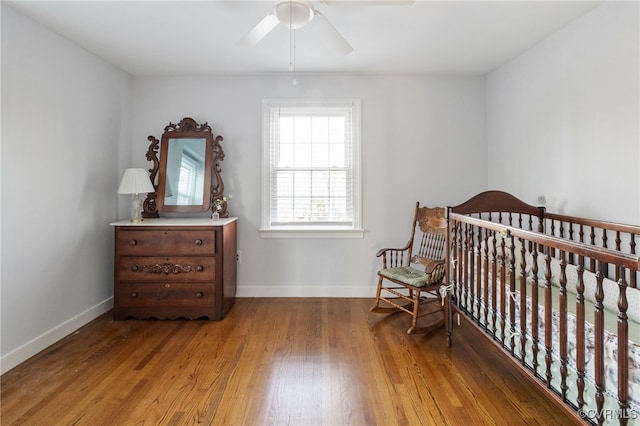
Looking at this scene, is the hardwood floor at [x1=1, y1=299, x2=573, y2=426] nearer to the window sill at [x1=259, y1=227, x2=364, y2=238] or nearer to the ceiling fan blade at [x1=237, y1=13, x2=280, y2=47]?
the window sill at [x1=259, y1=227, x2=364, y2=238]

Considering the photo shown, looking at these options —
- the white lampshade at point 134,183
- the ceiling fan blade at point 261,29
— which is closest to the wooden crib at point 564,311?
the ceiling fan blade at point 261,29

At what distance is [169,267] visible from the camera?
114 inches

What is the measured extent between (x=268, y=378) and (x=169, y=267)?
1438 mm

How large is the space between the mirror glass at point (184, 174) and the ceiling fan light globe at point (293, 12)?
1.95m

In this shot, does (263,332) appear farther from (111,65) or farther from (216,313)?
(111,65)

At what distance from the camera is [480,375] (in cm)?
204

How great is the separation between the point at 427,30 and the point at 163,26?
1968 mm

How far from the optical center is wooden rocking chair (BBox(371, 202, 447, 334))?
2.73 meters

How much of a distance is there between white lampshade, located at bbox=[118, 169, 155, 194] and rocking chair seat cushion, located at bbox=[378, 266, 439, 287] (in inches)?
91.7

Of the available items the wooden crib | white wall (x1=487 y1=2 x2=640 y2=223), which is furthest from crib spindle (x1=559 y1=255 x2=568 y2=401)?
white wall (x1=487 y1=2 x2=640 y2=223)

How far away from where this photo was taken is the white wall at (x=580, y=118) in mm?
2020

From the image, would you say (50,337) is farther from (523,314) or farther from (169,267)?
(523,314)

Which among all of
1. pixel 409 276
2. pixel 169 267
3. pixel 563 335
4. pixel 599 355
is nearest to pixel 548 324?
pixel 563 335

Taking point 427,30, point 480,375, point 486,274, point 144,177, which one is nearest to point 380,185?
point 427,30
